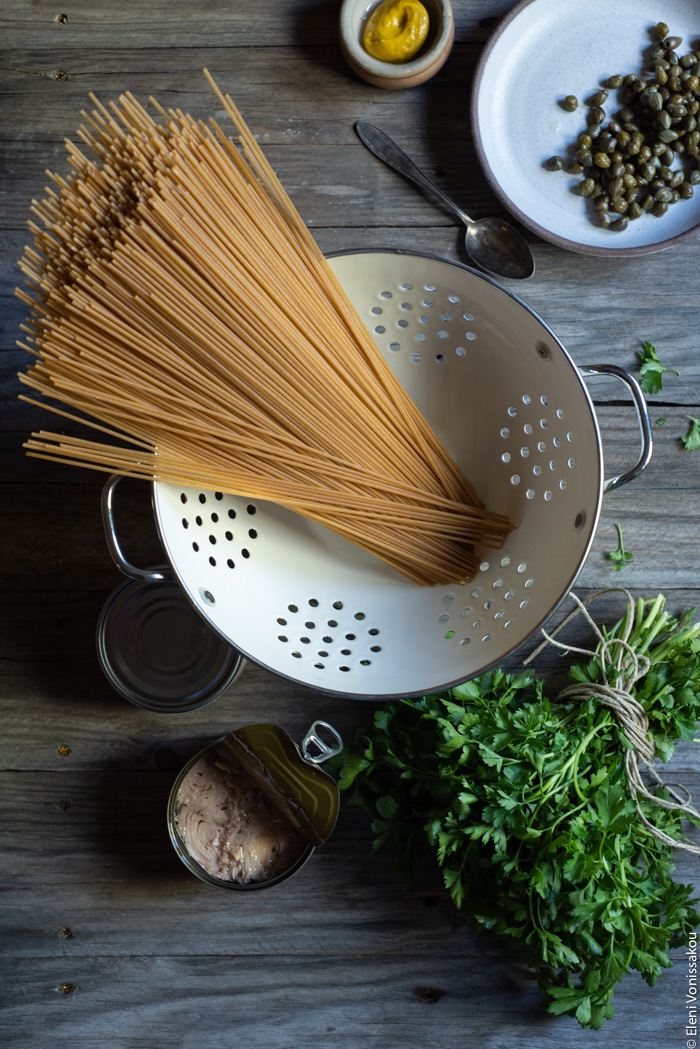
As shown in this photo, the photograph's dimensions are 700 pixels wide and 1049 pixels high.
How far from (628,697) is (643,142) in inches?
29.2

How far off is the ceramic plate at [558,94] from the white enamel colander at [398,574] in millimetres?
213

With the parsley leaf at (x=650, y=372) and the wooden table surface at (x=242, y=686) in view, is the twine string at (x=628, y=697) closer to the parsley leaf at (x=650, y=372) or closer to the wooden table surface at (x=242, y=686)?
the wooden table surface at (x=242, y=686)

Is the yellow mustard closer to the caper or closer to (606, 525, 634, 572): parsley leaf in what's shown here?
the caper


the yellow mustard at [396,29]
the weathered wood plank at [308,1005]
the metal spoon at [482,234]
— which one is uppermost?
the yellow mustard at [396,29]

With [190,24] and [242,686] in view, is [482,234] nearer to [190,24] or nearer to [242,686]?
[190,24]

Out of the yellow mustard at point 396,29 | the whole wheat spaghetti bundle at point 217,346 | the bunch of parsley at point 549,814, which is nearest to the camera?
the whole wheat spaghetti bundle at point 217,346

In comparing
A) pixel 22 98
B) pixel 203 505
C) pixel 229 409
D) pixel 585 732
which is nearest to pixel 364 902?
pixel 585 732

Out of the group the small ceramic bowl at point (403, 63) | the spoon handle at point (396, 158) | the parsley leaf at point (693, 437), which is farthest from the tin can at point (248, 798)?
the small ceramic bowl at point (403, 63)

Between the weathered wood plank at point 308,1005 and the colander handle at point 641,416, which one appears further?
the weathered wood plank at point 308,1005

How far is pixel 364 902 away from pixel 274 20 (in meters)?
1.28

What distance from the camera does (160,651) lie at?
1.03 meters

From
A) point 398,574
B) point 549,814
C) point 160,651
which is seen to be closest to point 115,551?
point 160,651

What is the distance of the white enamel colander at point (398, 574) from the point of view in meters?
0.81

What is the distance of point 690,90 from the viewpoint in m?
→ 0.95
